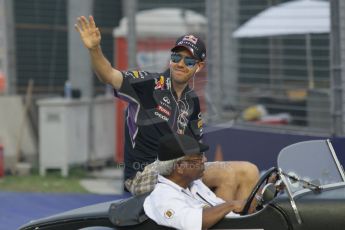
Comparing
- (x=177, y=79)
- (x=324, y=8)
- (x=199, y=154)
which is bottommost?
(x=199, y=154)

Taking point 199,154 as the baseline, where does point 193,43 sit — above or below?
above

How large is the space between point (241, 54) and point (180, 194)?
24.2ft

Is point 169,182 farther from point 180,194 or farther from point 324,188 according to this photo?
point 324,188

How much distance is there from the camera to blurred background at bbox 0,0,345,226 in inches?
399

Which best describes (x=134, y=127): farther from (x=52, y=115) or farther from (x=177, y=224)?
(x=52, y=115)

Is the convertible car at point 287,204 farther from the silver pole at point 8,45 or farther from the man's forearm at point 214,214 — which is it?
the silver pole at point 8,45

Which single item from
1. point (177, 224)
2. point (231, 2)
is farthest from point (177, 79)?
point (231, 2)

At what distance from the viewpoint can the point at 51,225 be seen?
5441 mm

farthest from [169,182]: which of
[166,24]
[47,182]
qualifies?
[166,24]

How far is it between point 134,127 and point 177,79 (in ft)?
1.37

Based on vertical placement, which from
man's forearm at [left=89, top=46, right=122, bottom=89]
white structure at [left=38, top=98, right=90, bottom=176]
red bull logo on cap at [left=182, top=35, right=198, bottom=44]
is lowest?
white structure at [left=38, top=98, right=90, bottom=176]

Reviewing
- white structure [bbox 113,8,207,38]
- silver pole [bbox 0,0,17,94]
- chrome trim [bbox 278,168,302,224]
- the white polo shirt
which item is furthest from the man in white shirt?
white structure [bbox 113,8,207,38]

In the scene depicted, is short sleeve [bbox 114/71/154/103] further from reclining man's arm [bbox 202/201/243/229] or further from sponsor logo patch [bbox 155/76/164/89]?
reclining man's arm [bbox 202/201/243/229]

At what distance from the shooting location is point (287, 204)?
16.0ft
